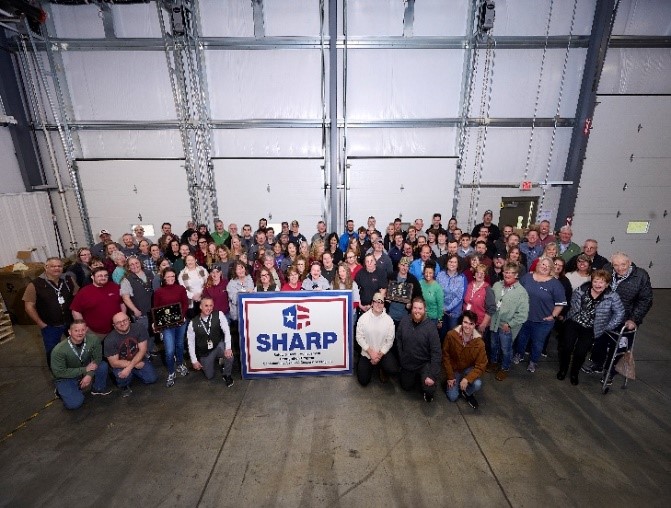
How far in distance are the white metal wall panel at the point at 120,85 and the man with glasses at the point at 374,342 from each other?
9.93 meters

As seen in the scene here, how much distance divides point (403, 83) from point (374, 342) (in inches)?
354

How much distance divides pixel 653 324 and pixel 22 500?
12906mm

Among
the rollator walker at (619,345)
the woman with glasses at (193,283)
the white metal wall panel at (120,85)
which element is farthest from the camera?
the white metal wall panel at (120,85)

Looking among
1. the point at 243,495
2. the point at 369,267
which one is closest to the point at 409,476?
the point at 243,495

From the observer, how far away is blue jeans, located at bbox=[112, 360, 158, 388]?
5659 millimetres

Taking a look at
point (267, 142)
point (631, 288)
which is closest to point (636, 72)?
point (631, 288)

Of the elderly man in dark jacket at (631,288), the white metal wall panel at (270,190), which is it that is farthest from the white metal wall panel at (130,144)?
the elderly man in dark jacket at (631,288)

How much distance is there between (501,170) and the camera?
1116cm

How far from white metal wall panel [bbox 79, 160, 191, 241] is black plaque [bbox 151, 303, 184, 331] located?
6547mm

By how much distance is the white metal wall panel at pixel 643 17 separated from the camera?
31.5ft

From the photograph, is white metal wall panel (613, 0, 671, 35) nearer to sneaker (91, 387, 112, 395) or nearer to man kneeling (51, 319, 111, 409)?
man kneeling (51, 319, 111, 409)

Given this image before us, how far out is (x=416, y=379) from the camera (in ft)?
18.2

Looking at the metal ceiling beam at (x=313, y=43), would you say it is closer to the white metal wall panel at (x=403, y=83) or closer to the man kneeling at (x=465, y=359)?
the white metal wall panel at (x=403, y=83)

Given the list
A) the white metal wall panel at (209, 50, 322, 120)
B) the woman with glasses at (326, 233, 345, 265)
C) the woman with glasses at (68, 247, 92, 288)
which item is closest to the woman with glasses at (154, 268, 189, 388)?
the woman with glasses at (68, 247, 92, 288)
